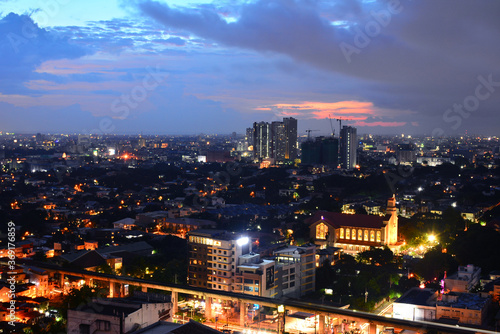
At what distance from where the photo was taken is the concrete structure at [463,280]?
7484 millimetres

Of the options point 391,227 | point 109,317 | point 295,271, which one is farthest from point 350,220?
point 109,317

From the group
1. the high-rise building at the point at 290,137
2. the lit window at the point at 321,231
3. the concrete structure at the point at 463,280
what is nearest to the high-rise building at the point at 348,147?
the high-rise building at the point at 290,137

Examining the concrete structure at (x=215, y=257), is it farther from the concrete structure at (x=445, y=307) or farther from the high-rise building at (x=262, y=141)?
the high-rise building at (x=262, y=141)

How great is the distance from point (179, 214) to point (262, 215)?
228cm

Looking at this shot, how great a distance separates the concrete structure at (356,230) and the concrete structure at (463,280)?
8.67 feet

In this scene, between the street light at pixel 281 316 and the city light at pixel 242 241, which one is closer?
the street light at pixel 281 316

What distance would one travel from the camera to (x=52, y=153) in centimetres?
3969

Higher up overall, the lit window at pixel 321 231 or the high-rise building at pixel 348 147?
the high-rise building at pixel 348 147

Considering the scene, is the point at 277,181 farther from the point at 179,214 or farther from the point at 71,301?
the point at 71,301

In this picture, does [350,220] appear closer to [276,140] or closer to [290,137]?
[276,140]

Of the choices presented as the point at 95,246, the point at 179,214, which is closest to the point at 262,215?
the point at 179,214

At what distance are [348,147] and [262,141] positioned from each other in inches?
260

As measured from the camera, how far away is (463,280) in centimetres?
751

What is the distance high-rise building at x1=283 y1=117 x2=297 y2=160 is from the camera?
37.1m
